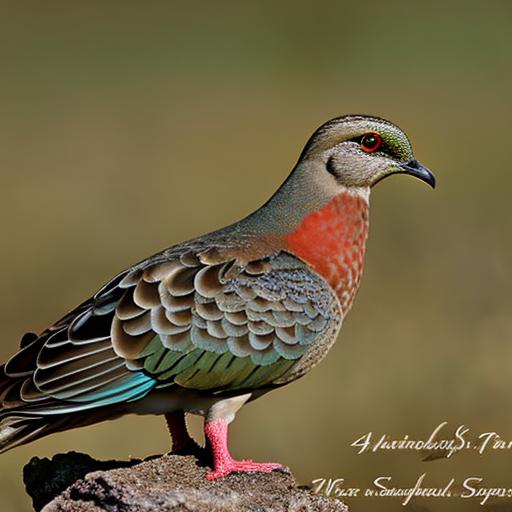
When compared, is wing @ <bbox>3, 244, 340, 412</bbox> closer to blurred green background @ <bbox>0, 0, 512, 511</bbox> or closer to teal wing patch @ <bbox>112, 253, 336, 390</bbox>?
teal wing patch @ <bbox>112, 253, 336, 390</bbox>

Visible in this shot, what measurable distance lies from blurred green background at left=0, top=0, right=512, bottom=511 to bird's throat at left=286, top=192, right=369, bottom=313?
2.62 metres

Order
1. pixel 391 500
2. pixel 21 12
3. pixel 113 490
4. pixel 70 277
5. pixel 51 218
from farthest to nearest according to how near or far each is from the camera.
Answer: pixel 21 12, pixel 51 218, pixel 70 277, pixel 391 500, pixel 113 490

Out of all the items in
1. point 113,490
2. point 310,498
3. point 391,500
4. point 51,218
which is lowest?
point 391,500

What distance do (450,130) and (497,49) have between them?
19.0 feet

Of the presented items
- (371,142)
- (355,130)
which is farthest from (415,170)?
(355,130)

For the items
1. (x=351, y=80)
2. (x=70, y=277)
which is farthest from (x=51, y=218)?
(x=351, y=80)

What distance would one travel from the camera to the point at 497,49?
24703mm

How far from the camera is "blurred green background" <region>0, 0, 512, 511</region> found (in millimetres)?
11242

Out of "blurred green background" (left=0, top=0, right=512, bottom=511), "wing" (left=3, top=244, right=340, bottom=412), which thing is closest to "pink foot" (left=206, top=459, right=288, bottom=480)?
"wing" (left=3, top=244, right=340, bottom=412)

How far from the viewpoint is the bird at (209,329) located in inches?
282

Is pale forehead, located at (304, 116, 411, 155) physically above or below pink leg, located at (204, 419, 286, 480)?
above

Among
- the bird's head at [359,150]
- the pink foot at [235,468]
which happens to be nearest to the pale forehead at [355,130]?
the bird's head at [359,150]

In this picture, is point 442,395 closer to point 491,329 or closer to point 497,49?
point 491,329

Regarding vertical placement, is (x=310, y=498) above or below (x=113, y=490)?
below
